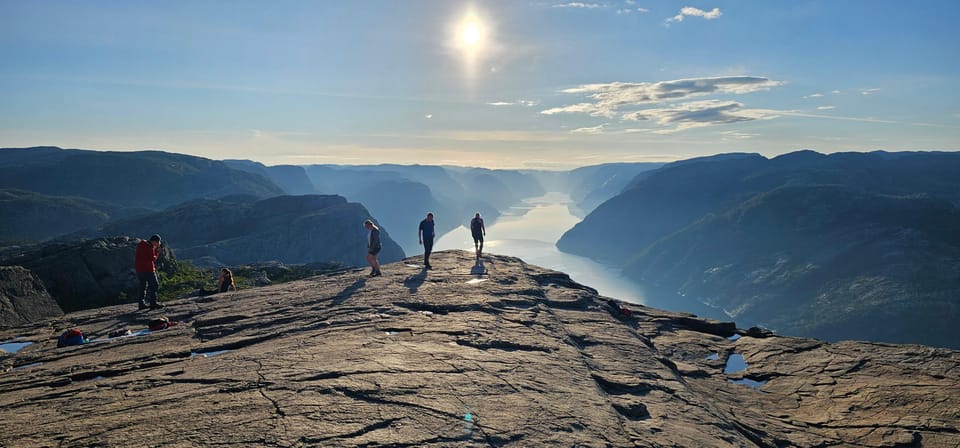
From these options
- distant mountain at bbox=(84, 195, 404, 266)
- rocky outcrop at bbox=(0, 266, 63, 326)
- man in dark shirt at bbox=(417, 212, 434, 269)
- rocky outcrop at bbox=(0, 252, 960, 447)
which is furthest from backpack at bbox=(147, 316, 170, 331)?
distant mountain at bbox=(84, 195, 404, 266)

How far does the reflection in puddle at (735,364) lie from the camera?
66.2 feet

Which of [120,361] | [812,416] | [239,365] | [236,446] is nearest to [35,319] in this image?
[120,361]

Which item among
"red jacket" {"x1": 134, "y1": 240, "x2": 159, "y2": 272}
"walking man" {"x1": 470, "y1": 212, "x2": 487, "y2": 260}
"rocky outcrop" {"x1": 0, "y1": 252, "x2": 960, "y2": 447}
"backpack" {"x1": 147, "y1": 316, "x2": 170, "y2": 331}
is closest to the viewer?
"rocky outcrop" {"x1": 0, "y1": 252, "x2": 960, "y2": 447}

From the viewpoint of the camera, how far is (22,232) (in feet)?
655

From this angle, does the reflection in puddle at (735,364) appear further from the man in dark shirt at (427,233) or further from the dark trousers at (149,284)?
the dark trousers at (149,284)

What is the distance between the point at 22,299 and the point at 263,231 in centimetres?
16354

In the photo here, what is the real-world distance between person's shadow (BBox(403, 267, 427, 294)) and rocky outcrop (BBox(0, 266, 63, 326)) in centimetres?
1722

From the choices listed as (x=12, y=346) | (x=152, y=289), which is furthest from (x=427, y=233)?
(x=12, y=346)

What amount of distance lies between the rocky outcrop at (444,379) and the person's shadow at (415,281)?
0.89 ft

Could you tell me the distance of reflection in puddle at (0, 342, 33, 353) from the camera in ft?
51.3

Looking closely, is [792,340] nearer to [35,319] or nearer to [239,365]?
[239,365]

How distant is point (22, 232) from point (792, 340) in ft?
905

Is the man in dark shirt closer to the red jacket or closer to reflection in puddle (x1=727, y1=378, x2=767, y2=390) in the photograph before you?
the red jacket

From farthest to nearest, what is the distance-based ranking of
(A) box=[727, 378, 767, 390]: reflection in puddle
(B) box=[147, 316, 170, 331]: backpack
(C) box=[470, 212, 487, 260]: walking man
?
1. (C) box=[470, 212, 487, 260]: walking man
2. (A) box=[727, 378, 767, 390]: reflection in puddle
3. (B) box=[147, 316, 170, 331]: backpack
